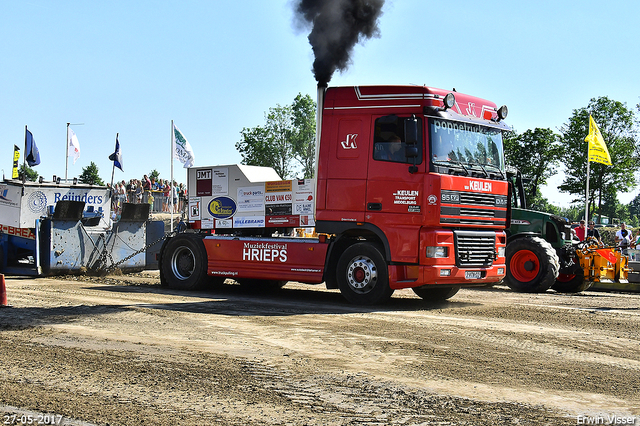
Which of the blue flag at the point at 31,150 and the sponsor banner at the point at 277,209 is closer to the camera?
the sponsor banner at the point at 277,209

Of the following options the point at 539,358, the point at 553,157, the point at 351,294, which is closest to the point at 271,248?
the point at 351,294

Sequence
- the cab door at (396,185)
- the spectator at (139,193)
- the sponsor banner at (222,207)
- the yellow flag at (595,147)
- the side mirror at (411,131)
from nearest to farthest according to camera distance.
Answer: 1. the side mirror at (411,131)
2. the cab door at (396,185)
3. the sponsor banner at (222,207)
4. the yellow flag at (595,147)
5. the spectator at (139,193)

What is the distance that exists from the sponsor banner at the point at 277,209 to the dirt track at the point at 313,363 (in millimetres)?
1991

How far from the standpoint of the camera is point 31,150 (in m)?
30.3

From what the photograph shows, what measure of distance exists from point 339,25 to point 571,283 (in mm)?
7856

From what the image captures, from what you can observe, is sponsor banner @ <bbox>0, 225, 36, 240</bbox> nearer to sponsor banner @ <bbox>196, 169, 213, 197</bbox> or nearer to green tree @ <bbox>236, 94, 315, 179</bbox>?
sponsor banner @ <bbox>196, 169, 213, 197</bbox>

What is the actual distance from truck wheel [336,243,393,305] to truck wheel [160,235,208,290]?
347 centimetres

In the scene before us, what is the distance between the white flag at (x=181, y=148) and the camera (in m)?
26.5

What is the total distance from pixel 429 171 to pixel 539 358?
13.3 feet

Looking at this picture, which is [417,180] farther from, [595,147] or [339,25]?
[595,147]

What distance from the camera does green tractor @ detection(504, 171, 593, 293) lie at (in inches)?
567

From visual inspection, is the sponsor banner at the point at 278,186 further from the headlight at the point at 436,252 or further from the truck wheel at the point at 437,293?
the headlight at the point at 436,252

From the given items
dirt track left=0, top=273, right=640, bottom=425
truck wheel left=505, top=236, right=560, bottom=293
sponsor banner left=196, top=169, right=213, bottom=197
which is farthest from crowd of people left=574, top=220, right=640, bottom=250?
sponsor banner left=196, top=169, right=213, bottom=197

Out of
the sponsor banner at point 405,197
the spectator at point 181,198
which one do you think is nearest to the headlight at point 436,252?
the sponsor banner at point 405,197
